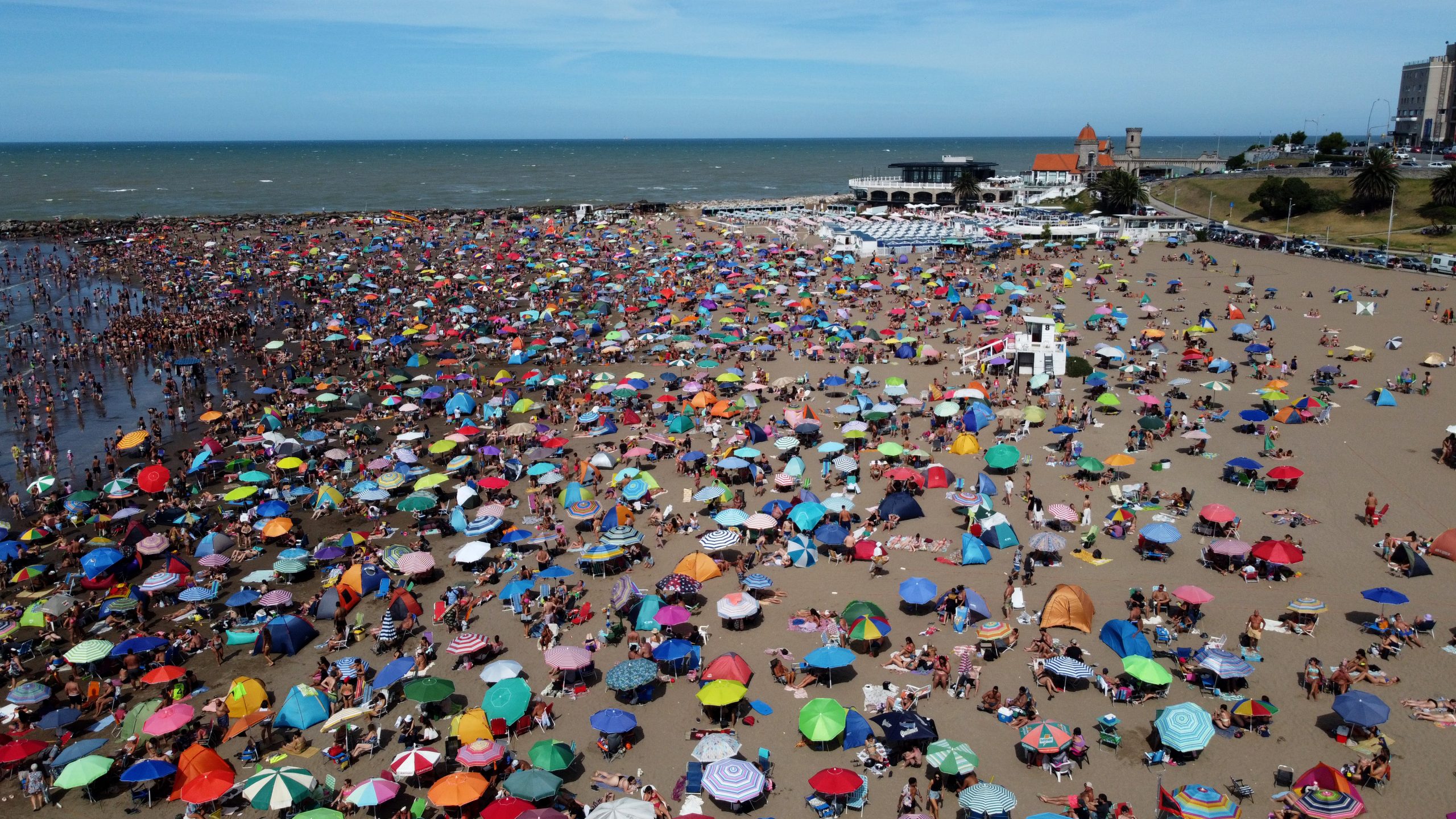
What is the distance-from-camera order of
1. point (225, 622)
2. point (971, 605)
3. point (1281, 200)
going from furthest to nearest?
point (1281, 200), point (225, 622), point (971, 605)

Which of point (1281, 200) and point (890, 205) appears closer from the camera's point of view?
point (1281, 200)

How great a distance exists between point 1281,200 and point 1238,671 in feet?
200

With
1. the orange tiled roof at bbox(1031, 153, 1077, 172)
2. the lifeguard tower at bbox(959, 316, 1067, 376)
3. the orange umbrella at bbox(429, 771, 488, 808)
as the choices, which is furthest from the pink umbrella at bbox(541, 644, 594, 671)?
the orange tiled roof at bbox(1031, 153, 1077, 172)

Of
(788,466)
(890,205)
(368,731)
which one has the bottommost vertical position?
(368,731)

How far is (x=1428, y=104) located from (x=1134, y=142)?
2726 cm

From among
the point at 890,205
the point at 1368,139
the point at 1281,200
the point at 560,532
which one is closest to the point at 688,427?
the point at 560,532

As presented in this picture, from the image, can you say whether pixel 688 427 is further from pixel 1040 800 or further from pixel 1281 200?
pixel 1281 200

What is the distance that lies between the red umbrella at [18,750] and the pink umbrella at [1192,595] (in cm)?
1745

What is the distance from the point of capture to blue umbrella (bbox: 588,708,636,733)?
40.9ft

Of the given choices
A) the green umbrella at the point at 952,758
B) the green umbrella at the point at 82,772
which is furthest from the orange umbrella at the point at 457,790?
the green umbrella at the point at 952,758

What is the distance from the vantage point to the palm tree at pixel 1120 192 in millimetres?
69000

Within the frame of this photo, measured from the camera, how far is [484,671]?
1412 cm

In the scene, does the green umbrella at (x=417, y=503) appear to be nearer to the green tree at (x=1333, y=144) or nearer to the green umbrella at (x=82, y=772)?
the green umbrella at (x=82, y=772)

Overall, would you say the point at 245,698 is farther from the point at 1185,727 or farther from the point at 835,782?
the point at 1185,727
